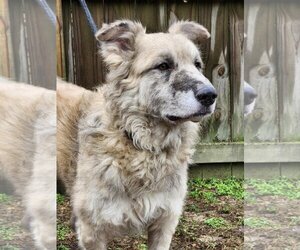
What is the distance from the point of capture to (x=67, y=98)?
217 cm

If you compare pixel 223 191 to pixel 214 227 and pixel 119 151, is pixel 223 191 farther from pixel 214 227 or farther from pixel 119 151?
pixel 119 151

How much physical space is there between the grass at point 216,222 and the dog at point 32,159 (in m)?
1.55

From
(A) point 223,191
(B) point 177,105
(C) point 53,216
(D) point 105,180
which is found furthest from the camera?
(A) point 223,191

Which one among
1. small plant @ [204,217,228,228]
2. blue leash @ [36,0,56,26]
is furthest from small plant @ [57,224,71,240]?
blue leash @ [36,0,56,26]

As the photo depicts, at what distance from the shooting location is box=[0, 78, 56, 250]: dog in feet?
4.32

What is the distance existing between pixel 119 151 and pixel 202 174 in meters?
1.82

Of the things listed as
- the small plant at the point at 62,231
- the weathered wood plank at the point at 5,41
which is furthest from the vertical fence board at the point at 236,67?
the weathered wood plank at the point at 5,41

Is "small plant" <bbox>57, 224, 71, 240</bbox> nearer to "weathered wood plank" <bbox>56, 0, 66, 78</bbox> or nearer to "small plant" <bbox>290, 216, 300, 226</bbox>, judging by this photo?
"weathered wood plank" <bbox>56, 0, 66, 78</bbox>

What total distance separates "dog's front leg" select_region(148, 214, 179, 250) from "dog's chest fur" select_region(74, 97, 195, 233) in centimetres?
3

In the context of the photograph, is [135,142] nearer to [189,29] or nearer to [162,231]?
[162,231]

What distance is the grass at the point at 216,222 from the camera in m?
2.85

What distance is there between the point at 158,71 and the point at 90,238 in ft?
2.31

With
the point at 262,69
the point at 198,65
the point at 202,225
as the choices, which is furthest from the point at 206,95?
the point at 202,225

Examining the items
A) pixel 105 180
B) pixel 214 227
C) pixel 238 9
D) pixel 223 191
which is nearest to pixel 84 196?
pixel 105 180
